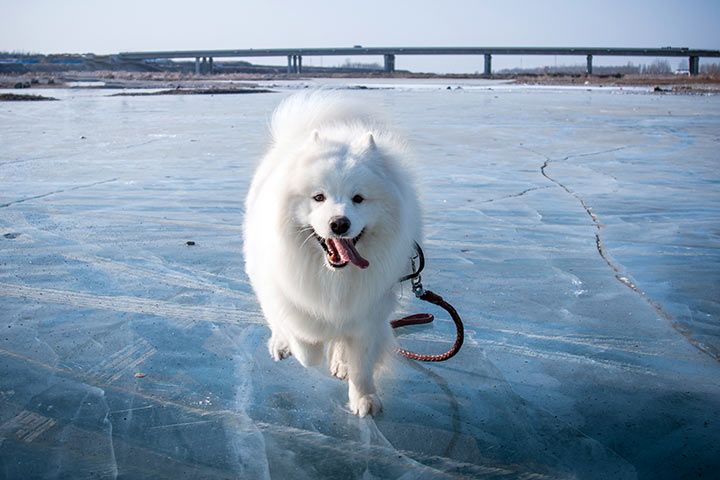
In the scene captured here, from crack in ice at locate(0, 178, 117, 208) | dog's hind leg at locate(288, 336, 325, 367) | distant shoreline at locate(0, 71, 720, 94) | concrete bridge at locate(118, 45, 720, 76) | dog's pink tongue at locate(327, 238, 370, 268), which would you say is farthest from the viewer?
concrete bridge at locate(118, 45, 720, 76)

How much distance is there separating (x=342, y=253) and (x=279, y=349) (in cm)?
76

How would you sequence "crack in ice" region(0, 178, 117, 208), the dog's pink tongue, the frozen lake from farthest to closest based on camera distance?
"crack in ice" region(0, 178, 117, 208) < the dog's pink tongue < the frozen lake

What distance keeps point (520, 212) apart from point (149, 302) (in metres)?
3.19

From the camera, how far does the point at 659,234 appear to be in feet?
15.2

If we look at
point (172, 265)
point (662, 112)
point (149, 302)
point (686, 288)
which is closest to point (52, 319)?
point (149, 302)

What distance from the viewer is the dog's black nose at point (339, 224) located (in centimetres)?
214

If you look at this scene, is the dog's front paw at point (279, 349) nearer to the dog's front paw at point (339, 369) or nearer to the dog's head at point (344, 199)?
the dog's front paw at point (339, 369)

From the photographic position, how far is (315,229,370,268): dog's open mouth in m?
2.27

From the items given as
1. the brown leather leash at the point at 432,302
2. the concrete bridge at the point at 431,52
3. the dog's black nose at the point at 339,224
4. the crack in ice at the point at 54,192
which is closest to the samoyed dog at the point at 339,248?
the dog's black nose at the point at 339,224

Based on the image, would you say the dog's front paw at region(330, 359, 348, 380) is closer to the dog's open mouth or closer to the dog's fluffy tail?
the dog's open mouth

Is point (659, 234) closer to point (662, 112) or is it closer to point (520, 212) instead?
point (520, 212)

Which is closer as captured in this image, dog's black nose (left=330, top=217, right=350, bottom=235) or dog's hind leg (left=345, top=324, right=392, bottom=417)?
dog's black nose (left=330, top=217, right=350, bottom=235)

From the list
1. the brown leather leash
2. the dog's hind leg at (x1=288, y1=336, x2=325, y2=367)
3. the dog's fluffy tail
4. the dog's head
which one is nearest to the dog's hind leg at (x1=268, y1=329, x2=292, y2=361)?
the dog's hind leg at (x1=288, y1=336, x2=325, y2=367)

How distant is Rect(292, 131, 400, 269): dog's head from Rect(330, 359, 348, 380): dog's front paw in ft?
2.02
